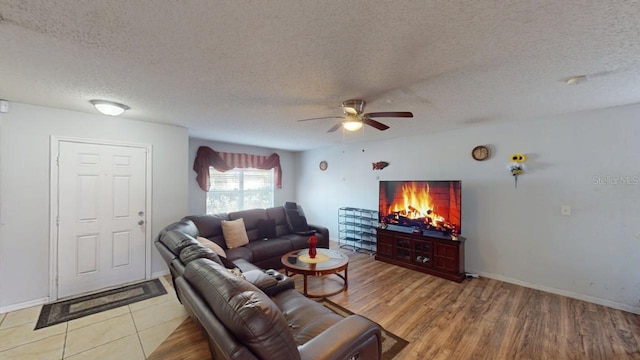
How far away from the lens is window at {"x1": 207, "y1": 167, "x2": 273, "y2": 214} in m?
5.45

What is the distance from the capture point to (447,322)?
8.13 ft

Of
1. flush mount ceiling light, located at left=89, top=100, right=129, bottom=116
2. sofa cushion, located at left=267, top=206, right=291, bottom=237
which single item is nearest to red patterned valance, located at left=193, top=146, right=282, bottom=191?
sofa cushion, located at left=267, top=206, right=291, bottom=237

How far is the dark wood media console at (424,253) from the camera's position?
139 inches

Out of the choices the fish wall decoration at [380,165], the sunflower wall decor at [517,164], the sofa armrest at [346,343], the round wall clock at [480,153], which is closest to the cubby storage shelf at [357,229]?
the fish wall decoration at [380,165]

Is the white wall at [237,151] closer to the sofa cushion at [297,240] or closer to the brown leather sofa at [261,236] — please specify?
the brown leather sofa at [261,236]

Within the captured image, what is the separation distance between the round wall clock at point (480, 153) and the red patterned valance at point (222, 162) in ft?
14.4

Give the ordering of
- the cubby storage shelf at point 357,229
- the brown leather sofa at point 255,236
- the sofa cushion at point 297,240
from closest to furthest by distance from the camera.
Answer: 1. the brown leather sofa at point 255,236
2. the sofa cushion at point 297,240
3. the cubby storage shelf at point 357,229

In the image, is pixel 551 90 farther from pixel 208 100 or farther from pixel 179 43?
pixel 208 100

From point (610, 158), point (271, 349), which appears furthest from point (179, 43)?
point (610, 158)

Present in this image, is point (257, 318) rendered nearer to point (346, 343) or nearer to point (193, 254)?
point (346, 343)

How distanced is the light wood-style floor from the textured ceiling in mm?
2319

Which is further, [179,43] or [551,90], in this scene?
[551,90]

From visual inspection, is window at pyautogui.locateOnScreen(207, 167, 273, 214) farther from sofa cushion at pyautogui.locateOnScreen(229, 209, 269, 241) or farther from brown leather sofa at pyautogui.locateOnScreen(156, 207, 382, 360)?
brown leather sofa at pyautogui.locateOnScreen(156, 207, 382, 360)

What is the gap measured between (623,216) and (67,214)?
664 cm
